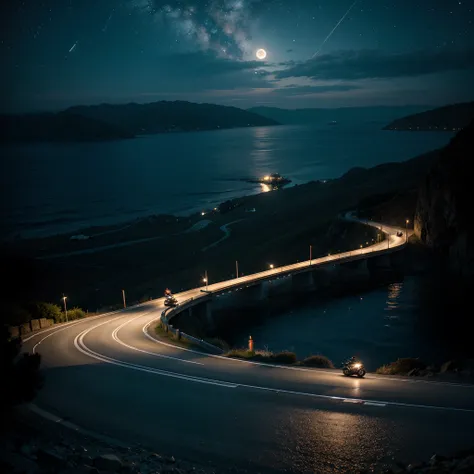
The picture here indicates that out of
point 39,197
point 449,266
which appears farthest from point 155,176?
point 449,266

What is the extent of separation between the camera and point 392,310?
50406 mm

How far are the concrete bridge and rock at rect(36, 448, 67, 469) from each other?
87.0 ft

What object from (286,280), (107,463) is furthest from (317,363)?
(286,280)

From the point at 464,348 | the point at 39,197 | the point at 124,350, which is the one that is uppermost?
the point at 39,197

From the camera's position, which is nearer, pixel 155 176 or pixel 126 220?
pixel 126 220

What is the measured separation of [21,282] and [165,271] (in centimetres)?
1757

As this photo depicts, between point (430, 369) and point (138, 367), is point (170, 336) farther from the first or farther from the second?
point (430, 369)

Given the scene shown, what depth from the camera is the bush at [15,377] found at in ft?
50.1

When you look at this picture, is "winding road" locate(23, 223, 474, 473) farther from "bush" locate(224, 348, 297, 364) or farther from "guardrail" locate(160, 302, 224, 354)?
"guardrail" locate(160, 302, 224, 354)

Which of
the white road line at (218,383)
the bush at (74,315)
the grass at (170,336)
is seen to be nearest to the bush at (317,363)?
the white road line at (218,383)

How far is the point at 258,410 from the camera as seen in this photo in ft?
59.9

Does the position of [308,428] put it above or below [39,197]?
below

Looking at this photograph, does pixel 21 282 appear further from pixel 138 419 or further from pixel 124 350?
pixel 138 419

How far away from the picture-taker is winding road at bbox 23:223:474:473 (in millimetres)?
14531
